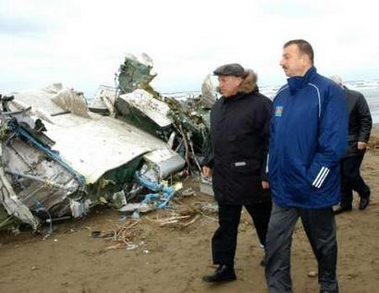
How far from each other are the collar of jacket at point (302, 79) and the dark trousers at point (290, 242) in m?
0.91

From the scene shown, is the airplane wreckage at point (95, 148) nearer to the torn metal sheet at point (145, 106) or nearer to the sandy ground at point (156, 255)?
the torn metal sheet at point (145, 106)

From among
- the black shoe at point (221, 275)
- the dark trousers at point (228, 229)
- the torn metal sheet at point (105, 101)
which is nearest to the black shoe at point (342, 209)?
the dark trousers at point (228, 229)

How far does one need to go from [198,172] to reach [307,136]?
618 centimetres

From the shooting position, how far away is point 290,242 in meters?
3.98

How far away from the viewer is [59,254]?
6266 millimetres

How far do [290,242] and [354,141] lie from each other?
2.99 meters

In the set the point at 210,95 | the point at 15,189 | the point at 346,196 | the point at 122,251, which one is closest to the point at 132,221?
the point at 122,251

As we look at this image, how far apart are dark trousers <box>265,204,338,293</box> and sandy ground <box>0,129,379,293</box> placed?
0.58 m

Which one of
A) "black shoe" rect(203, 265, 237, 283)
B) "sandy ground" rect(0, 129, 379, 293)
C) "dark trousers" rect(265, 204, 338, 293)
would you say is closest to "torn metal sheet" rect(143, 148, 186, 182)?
"sandy ground" rect(0, 129, 379, 293)

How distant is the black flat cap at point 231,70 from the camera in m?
4.50

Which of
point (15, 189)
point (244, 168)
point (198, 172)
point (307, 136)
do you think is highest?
point (307, 136)

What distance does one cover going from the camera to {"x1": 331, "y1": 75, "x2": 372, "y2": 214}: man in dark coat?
6430mm

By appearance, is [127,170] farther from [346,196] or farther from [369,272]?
[369,272]

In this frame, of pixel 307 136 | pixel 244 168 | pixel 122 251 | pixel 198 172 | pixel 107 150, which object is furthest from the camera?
pixel 198 172
